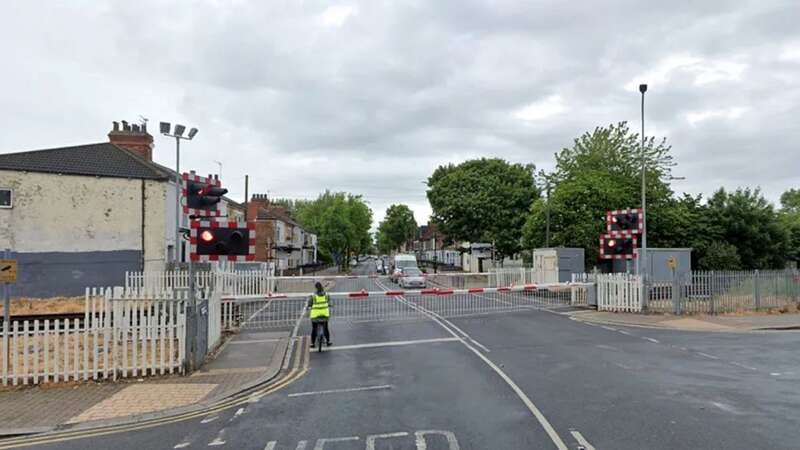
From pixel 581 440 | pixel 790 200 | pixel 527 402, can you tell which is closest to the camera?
pixel 581 440

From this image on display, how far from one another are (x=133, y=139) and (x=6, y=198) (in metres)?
8.06

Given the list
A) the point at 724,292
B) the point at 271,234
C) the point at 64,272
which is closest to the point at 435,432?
the point at 724,292

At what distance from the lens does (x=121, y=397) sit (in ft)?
28.9

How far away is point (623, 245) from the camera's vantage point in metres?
19.1

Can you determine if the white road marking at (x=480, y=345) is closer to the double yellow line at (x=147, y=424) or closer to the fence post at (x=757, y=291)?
the double yellow line at (x=147, y=424)

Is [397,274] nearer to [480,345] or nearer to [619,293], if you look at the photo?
[619,293]

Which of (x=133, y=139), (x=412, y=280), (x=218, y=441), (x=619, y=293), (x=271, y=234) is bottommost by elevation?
(x=218, y=441)

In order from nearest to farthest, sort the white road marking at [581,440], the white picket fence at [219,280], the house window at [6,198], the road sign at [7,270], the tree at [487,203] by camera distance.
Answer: the white road marking at [581,440]
the road sign at [7,270]
the white picket fence at [219,280]
the house window at [6,198]
the tree at [487,203]

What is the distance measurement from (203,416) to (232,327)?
9373 millimetres

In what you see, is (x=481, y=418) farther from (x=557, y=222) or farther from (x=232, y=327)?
(x=557, y=222)

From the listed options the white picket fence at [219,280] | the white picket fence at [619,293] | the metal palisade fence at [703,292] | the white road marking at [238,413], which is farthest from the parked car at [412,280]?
the white road marking at [238,413]

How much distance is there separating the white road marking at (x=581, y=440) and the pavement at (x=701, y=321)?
468 inches

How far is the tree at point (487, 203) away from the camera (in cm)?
5056

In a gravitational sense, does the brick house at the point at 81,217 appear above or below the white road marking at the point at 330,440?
above
